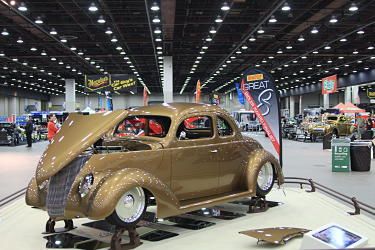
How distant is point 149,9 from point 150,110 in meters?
11.3

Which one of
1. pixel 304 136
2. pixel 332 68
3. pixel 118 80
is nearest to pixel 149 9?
pixel 118 80

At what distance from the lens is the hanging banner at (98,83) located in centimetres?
2555

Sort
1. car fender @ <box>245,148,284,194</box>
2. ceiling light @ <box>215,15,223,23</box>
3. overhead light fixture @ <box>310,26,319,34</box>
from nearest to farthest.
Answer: car fender @ <box>245,148,284,194</box>
ceiling light @ <box>215,15,223,23</box>
overhead light fixture @ <box>310,26,319,34</box>

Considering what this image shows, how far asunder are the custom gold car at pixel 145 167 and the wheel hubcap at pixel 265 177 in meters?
0.02

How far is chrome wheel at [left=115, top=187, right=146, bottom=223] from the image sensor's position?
517 cm

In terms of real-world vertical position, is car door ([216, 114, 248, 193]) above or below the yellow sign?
below

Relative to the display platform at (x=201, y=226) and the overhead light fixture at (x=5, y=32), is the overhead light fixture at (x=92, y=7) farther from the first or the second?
Result: the display platform at (x=201, y=226)

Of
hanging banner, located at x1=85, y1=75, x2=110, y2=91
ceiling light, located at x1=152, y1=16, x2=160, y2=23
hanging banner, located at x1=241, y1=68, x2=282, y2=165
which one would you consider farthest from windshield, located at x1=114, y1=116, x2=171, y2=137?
hanging banner, located at x1=85, y1=75, x2=110, y2=91

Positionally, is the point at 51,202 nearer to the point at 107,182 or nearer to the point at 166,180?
the point at 107,182

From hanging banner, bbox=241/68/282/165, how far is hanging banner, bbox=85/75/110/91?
16913 millimetres

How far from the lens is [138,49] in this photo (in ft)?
88.3

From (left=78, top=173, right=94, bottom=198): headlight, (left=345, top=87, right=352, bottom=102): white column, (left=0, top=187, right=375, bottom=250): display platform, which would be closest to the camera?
(left=78, top=173, right=94, bottom=198): headlight

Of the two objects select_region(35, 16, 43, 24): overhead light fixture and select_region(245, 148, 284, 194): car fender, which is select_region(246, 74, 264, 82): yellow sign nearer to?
select_region(245, 148, 284, 194): car fender

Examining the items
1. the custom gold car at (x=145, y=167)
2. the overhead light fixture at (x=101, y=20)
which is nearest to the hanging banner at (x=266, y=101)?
the custom gold car at (x=145, y=167)
